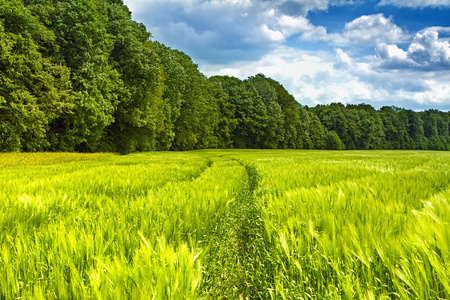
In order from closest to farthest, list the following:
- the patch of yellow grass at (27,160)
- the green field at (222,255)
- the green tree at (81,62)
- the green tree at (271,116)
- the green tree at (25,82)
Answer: the green field at (222,255), the patch of yellow grass at (27,160), the green tree at (25,82), the green tree at (81,62), the green tree at (271,116)

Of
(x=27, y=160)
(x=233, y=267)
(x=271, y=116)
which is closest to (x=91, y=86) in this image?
(x=27, y=160)

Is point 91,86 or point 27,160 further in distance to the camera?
point 91,86

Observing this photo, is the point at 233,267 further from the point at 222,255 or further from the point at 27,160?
the point at 27,160

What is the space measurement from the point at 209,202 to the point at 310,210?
127 centimetres

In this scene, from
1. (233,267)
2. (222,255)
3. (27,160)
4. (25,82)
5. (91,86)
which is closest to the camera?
(233,267)

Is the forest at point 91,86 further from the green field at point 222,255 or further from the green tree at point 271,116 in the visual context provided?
the green field at point 222,255

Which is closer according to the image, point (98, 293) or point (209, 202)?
point (98, 293)

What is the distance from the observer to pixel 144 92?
30.6 metres

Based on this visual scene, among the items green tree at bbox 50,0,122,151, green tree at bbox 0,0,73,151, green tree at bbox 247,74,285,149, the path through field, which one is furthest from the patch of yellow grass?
green tree at bbox 247,74,285,149

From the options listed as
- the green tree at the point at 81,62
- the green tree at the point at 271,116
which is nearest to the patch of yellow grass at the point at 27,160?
the green tree at the point at 81,62

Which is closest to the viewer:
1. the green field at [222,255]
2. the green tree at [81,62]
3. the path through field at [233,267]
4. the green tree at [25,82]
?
the green field at [222,255]

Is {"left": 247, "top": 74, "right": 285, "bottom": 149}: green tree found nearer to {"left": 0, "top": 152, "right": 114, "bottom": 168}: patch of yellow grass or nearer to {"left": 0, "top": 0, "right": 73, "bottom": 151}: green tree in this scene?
{"left": 0, "top": 0, "right": 73, "bottom": 151}: green tree

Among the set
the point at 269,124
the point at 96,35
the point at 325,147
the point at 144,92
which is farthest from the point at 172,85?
the point at 325,147

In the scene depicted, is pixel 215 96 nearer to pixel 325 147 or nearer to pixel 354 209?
pixel 325 147
